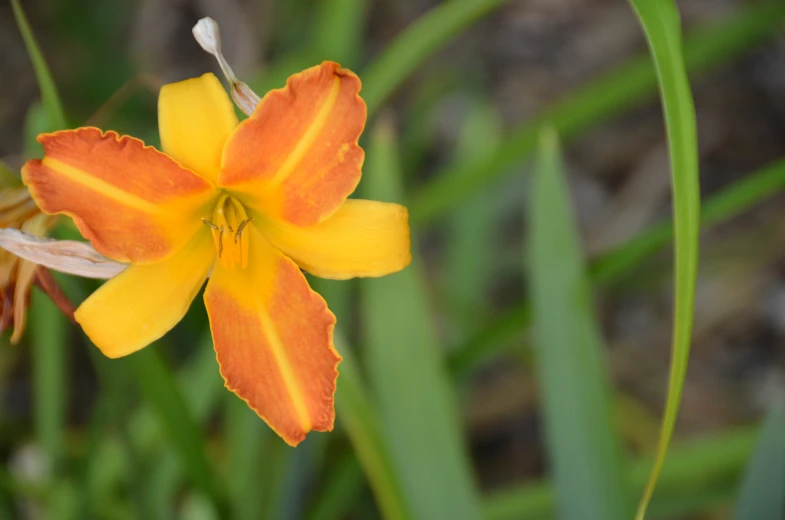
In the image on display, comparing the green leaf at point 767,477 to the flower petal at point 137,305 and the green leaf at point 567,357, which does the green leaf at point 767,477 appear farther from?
the flower petal at point 137,305

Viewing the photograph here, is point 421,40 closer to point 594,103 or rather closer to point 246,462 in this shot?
point 594,103

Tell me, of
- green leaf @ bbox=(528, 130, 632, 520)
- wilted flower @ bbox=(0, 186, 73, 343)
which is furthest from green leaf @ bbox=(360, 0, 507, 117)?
wilted flower @ bbox=(0, 186, 73, 343)

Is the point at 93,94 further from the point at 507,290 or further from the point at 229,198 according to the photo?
the point at 229,198

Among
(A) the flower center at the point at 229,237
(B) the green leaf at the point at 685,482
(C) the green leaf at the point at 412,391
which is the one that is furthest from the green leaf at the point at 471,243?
(A) the flower center at the point at 229,237

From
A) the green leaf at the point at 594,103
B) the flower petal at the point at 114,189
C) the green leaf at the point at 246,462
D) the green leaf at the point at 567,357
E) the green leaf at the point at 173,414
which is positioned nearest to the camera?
the flower petal at the point at 114,189

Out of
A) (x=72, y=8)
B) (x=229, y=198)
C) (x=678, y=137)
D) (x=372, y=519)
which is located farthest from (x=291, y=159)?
(x=72, y=8)

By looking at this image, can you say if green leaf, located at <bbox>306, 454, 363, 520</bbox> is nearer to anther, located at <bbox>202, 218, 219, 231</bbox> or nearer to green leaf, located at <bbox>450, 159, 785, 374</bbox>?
green leaf, located at <bbox>450, 159, 785, 374</bbox>
